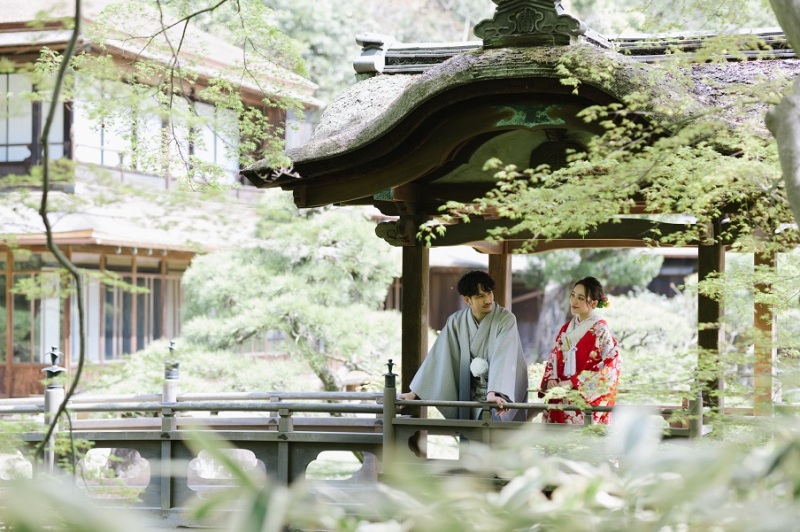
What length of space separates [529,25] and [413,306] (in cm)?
202

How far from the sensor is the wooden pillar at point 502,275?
766 centimetres

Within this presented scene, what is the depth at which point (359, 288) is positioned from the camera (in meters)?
12.0

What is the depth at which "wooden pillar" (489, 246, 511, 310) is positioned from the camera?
7656 mm

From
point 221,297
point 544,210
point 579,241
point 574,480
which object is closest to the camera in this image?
point 574,480

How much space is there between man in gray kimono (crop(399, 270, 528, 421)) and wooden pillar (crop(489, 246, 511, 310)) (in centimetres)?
156

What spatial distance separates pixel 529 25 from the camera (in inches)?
207

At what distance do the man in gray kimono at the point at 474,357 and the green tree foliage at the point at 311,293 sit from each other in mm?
4365

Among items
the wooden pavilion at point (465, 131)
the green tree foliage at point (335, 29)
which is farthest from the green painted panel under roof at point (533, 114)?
the green tree foliage at point (335, 29)

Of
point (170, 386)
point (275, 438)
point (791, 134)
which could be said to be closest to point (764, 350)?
point (791, 134)

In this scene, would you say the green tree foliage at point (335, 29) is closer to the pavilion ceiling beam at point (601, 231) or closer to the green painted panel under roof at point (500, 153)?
the green painted panel under roof at point (500, 153)

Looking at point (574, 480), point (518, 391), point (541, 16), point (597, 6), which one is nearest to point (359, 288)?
point (518, 391)

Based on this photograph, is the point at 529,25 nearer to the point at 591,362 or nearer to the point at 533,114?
the point at 533,114

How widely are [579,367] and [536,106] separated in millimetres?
1545

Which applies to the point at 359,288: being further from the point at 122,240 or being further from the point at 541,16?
the point at 541,16
